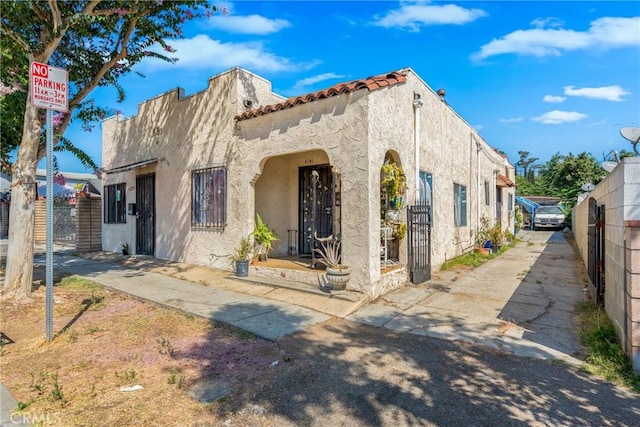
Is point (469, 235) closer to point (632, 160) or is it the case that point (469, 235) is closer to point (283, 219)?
point (283, 219)

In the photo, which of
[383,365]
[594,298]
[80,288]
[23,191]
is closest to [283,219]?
[80,288]

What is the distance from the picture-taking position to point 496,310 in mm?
5902

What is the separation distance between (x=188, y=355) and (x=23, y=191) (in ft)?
15.3

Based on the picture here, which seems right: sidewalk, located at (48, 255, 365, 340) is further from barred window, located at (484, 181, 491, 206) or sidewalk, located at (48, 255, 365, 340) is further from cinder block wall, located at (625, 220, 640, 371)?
barred window, located at (484, 181, 491, 206)

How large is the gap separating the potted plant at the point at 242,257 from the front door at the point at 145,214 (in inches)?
164

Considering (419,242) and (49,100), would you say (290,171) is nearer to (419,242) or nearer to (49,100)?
(419,242)

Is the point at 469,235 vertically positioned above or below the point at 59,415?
above

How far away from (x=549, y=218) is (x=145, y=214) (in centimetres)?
2597

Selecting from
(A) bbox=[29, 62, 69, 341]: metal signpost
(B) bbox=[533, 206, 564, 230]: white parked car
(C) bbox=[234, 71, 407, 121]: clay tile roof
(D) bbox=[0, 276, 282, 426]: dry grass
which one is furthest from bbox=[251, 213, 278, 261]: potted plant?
(B) bbox=[533, 206, 564, 230]: white parked car

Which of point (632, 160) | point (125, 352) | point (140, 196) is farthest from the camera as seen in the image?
point (140, 196)

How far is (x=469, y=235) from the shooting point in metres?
12.5

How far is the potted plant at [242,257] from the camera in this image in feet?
25.4

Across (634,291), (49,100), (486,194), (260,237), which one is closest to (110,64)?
(49,100)

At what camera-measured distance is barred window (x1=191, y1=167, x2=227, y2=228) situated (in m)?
8.57
